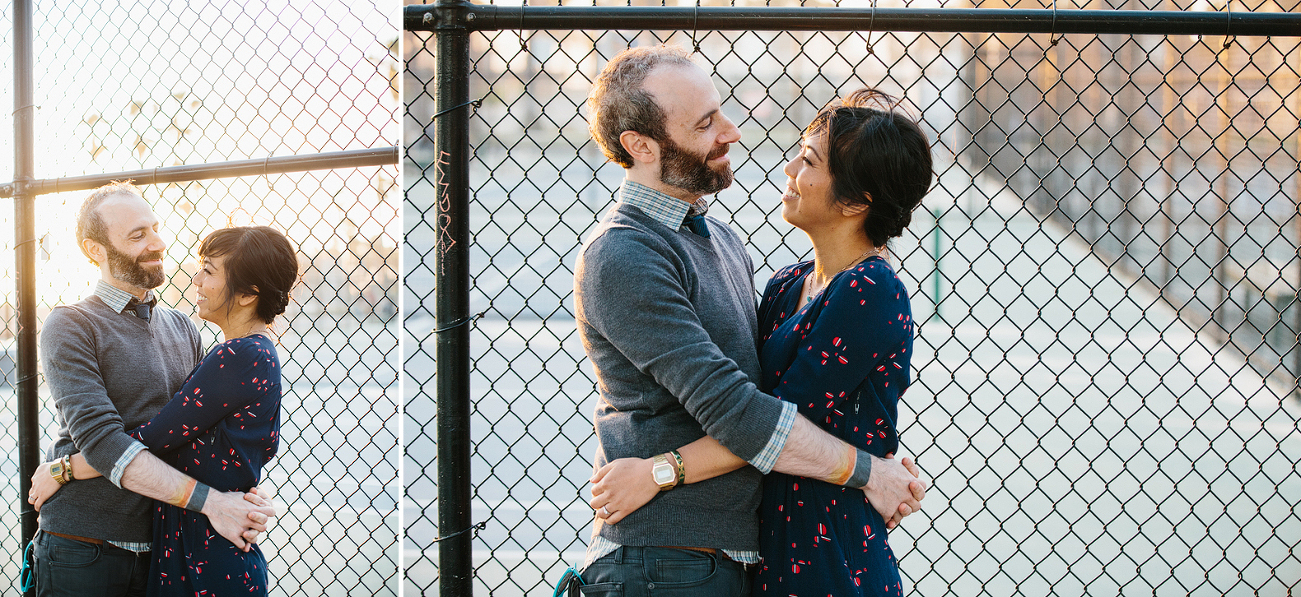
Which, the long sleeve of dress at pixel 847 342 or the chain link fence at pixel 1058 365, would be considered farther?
the chain link fence at pixel 1058 365

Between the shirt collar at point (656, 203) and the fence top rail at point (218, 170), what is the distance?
2.84 ft

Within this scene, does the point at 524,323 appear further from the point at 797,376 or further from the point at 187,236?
the point at 797,376

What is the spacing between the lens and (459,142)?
5.68ft

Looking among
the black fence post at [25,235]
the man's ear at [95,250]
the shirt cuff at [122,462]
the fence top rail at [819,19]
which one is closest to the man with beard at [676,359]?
the fence top rail at [819,19]

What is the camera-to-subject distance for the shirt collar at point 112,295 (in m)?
2.13

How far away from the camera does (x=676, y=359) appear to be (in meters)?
1.36

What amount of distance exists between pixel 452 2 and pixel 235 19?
4.70ft

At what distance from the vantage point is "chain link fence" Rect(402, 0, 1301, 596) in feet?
7.72

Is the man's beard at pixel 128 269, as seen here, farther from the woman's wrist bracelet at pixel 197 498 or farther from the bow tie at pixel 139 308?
the woman's wrist bracelet at pixel 197 498

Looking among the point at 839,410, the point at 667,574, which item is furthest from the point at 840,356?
the point at 667,574

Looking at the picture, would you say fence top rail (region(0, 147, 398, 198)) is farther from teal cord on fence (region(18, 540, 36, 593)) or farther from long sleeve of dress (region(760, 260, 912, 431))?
long sleeve of dress (region(760, 260, 912, 431))

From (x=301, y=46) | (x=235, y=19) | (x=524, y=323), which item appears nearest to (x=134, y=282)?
(x=301, y=46)

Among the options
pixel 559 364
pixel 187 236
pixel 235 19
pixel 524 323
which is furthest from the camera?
pixel 524 323

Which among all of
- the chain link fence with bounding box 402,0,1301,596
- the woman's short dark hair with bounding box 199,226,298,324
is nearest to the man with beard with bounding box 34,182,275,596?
the woman's short dark hair with bounding box 199,226,298,324
